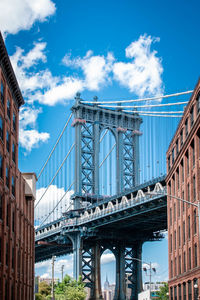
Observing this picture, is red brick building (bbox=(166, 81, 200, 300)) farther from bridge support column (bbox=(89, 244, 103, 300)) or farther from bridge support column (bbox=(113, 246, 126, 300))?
bridge support column (bbox=(113, 246, 126, 300))

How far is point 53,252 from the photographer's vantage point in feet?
503

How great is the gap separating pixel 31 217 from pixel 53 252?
91.3m

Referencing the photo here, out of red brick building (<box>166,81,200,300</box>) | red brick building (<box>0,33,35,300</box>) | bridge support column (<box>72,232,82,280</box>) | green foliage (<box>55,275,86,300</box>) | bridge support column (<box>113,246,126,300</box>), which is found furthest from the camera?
bridge support column (<box>113,246,126,300</box>)

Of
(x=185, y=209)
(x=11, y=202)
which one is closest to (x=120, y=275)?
(x=185, y=209)

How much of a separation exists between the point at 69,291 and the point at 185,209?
47.6 meters

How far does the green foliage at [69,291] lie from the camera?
95312 mm

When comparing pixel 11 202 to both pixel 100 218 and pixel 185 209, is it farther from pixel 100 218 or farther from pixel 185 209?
pixel 100 218

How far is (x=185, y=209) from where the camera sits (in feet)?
176

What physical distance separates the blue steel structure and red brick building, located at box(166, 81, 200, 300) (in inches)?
1466

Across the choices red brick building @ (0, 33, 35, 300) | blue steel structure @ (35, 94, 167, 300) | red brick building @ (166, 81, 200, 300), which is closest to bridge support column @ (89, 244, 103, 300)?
blue steel structure @ (35, 94, 167, 300)

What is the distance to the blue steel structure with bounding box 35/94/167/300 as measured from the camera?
10753 centimetres

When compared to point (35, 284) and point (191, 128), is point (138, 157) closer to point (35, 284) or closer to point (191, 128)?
point (35, 284)

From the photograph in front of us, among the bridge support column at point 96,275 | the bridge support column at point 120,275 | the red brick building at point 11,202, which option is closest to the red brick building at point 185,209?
the red brick building at point 11,202

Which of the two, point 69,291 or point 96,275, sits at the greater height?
point 96,275
